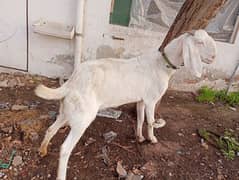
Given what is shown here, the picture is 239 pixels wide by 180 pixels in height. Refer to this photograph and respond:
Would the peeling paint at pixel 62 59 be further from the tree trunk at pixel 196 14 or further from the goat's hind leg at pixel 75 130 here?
the goat's hind leg at pixel 75 130

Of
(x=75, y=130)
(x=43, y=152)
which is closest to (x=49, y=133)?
(x=43, y=152)

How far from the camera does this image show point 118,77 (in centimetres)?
277

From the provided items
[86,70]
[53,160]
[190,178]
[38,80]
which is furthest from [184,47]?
[38,80]

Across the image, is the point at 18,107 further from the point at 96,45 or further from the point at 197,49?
the point at 197,49

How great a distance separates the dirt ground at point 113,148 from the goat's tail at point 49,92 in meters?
0.75

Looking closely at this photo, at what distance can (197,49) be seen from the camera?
269cm

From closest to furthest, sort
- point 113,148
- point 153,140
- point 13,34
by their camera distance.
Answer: point 113,148
point 153,140
point 13,34

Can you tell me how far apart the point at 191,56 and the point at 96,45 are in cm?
203

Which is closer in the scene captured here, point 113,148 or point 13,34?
point 113,148

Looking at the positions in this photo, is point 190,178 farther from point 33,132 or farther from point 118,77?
point 33,132

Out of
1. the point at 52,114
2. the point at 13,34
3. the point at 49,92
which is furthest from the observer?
the point at 13,34

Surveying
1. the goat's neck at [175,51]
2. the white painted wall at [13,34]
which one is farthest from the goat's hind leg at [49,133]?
the white painted wall at [13,34]

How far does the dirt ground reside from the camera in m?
2.99

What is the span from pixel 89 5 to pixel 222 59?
2.05m
